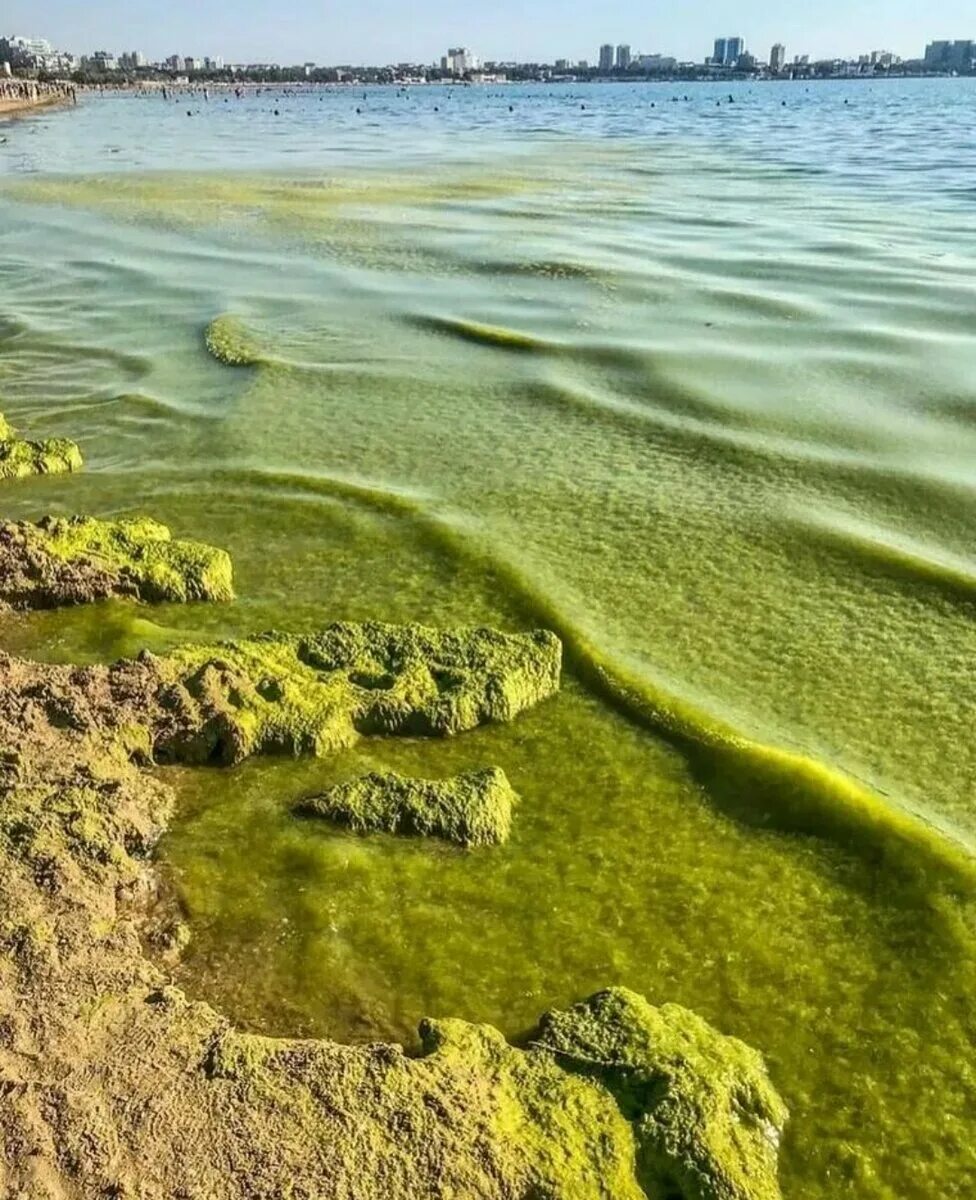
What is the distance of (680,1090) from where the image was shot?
2.78 m

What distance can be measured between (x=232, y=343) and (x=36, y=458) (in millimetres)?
3520

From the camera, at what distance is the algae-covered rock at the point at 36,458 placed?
7066 mm

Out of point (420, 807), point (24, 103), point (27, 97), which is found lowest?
point (420, 807)

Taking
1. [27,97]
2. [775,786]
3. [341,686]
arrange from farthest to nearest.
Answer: [27,97] → [341,686] → [775,786]

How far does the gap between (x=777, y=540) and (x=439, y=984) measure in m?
3.86

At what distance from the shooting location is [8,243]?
16234 millimetres

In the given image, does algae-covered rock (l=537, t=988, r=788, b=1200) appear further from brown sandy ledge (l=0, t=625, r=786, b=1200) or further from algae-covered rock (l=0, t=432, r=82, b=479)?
algae-covered rock (l=0, t=432, r=82, b=479)

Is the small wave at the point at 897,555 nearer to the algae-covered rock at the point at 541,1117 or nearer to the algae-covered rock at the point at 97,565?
the algae-covered rock at the point at 97,565

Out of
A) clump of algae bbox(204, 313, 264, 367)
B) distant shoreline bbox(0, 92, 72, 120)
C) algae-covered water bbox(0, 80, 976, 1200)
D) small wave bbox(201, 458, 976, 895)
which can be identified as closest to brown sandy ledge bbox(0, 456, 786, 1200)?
algae-covered water bbox(0, 80, 976, 1200)

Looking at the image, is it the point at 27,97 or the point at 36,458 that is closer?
the point at 36,458

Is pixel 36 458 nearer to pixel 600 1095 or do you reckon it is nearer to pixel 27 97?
pixel 600 1095

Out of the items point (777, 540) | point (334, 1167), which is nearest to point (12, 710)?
point (334, 1167)

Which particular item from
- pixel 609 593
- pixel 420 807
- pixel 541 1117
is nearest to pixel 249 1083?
pixel 541 1117

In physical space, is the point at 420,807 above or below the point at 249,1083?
below
